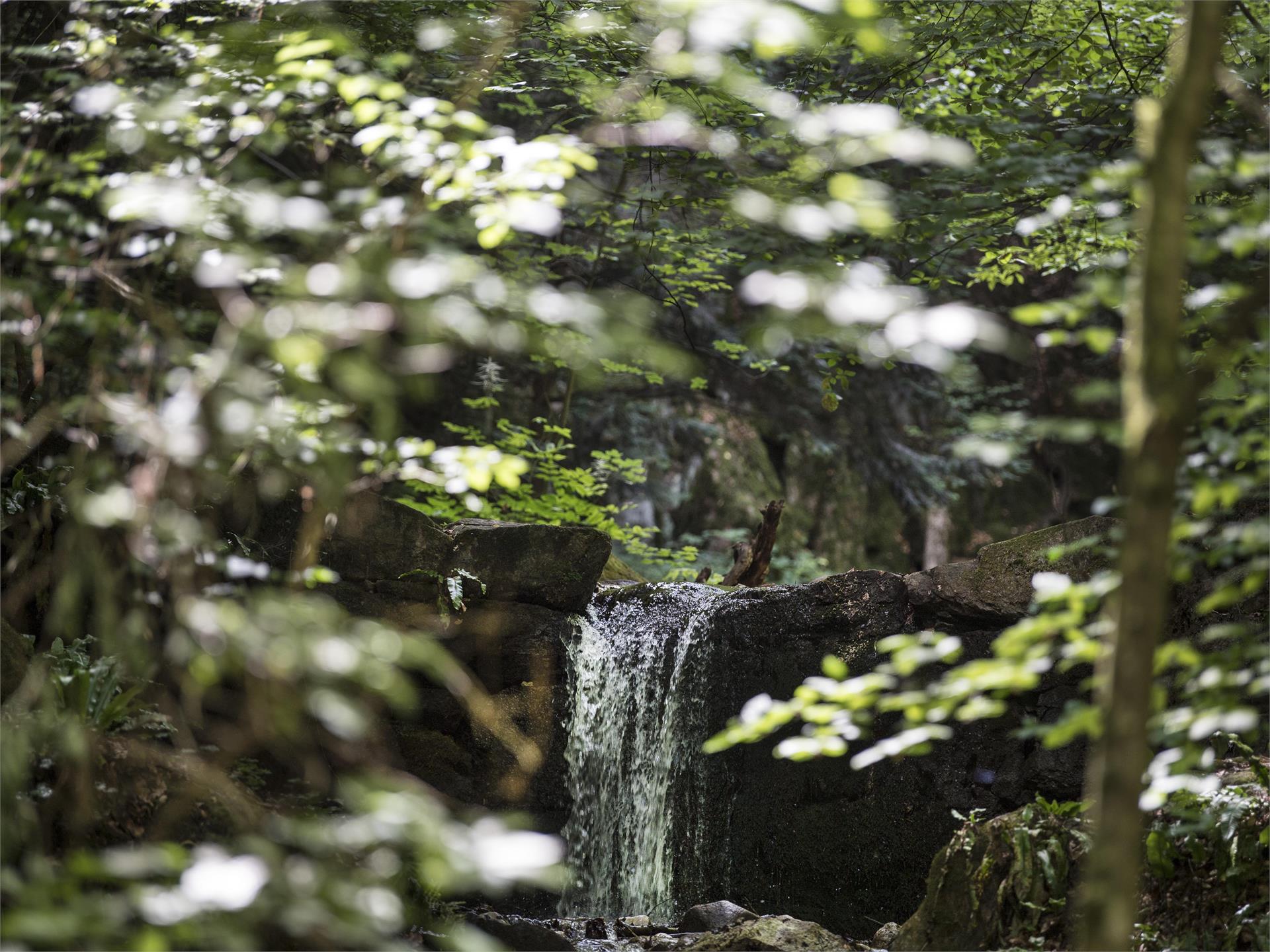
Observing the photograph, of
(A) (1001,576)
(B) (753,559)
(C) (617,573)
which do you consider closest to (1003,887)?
(A) (1001,576)

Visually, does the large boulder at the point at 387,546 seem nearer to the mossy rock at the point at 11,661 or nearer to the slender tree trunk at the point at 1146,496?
the mossy rock at the point at 11,661

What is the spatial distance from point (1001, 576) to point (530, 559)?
352 cm

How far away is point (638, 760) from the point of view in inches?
322

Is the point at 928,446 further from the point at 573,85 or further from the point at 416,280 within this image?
the point at 416,280

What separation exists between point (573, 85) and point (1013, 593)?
15.2ft

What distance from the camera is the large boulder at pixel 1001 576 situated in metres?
7.27

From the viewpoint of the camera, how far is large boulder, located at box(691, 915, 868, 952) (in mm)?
5652

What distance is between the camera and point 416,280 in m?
2.16

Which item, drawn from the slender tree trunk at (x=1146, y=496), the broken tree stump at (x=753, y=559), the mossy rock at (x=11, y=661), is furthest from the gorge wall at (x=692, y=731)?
the slender tree trunk at (x=1146, y=496)

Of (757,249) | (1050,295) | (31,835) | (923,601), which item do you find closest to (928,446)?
(1050,295)

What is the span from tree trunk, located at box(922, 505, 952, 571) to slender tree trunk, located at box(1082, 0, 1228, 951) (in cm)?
1533

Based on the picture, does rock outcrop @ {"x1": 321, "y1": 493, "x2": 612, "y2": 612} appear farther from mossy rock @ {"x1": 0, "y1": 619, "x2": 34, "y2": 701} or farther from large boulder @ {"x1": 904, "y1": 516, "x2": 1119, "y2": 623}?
mossy rock @ {"x1": 0, "y1": 619, "x2": 34, "y2": 701}

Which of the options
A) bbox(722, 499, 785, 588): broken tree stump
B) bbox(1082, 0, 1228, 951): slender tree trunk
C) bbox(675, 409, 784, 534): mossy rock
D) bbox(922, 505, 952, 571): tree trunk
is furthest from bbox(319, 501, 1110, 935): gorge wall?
bbox(922, 505, 952, 571): tree trunk

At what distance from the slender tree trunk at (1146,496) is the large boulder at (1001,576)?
5.62m
